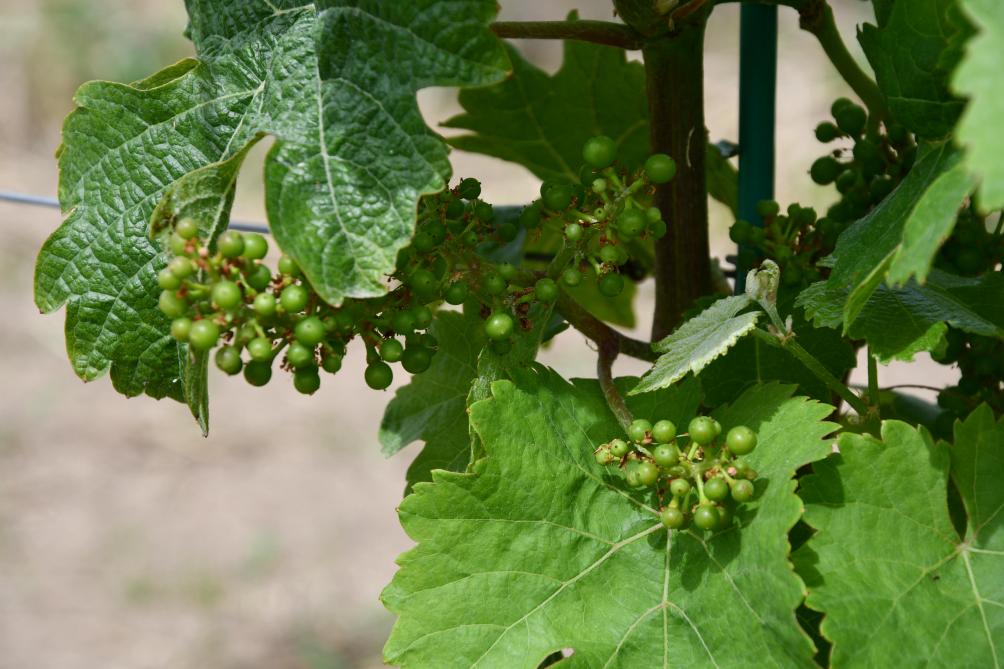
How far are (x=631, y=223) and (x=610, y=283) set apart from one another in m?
0.06

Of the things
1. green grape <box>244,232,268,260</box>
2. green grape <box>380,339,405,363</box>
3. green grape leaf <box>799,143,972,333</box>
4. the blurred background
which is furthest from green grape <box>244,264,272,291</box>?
the blurred background

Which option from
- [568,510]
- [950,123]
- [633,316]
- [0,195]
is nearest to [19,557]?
[0,195]

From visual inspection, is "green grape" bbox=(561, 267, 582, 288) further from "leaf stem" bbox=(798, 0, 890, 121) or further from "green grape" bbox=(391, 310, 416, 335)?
"leaf stem" bbox=(798, 0, 890, 121)

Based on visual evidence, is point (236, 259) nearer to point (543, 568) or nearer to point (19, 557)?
point (543, 568)

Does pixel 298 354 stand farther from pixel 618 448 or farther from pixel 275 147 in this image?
pixel 618 448

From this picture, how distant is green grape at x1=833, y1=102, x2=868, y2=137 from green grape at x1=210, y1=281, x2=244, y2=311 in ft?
2.33

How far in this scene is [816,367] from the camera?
1.02m

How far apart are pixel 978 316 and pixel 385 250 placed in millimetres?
559

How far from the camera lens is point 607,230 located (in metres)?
1.01

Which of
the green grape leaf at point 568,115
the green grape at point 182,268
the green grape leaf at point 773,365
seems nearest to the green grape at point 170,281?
the green grape at point 182,268

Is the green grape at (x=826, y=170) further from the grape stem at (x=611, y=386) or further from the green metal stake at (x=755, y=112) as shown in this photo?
the grape stem at (x=611, y=386)

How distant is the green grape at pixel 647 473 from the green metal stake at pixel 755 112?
1.22ft

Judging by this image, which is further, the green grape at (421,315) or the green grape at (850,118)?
the green grape at (850,118)

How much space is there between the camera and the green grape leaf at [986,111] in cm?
58
